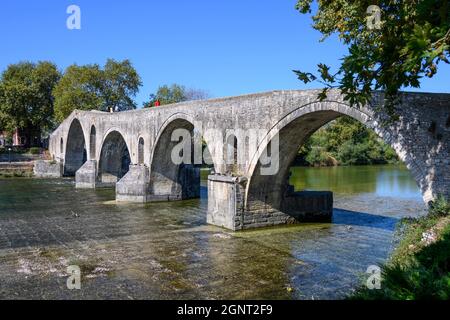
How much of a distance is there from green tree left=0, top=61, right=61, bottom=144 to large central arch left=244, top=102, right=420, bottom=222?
4386 cm

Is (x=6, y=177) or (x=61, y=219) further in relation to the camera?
(x=6, y=177)

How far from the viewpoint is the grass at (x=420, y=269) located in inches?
209

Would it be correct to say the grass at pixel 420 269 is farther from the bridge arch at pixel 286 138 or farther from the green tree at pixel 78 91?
the green tree at pixel 78 91

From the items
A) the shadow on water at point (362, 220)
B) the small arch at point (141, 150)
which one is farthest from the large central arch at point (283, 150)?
the small arch at point (141, 150)

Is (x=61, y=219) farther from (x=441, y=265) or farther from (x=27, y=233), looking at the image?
(x=441, y=265)

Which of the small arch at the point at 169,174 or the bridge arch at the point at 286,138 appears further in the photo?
the small arch at the point at 169,174

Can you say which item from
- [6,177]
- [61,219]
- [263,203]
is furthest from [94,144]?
[263,203]

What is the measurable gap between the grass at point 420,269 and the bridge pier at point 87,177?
26.1 meters

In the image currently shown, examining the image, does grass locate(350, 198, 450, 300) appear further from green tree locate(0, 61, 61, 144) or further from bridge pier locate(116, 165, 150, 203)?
green tree locate(0, 61, 61, 144)

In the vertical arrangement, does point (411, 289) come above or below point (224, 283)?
above

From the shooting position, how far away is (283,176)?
54.1ft

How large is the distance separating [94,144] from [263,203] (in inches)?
829

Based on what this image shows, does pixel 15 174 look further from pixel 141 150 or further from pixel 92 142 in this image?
pixel 141 150
